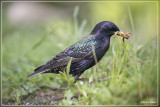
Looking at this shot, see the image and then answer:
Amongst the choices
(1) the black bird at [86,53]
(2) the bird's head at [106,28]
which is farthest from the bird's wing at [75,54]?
(2) the bird's head at [106,28]

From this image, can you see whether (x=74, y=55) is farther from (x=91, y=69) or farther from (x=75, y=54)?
(x=91, y=69)

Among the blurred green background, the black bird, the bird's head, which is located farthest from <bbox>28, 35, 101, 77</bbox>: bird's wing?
the blurred green background

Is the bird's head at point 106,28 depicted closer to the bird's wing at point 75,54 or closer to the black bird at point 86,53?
the black bird at point 86,53

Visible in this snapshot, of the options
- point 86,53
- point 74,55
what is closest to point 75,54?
point 74,55

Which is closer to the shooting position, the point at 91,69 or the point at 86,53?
the point at 86,53

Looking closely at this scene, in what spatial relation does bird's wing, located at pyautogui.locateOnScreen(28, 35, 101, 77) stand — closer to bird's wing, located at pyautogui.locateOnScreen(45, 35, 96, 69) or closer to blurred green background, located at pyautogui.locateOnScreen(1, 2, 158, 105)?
bird's wing, located at pyautogui.locateOnScreen(45, 35, 96, 69)

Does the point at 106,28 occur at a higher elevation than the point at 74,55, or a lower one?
higher

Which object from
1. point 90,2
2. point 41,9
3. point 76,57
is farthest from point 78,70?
point 41,9
